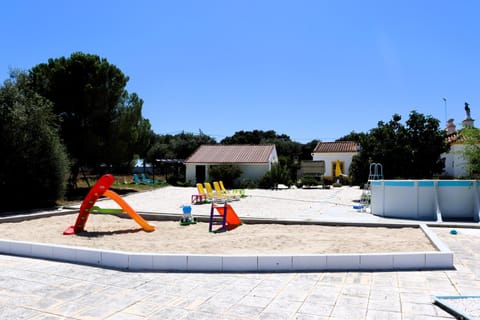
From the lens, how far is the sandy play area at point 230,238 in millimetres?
7262

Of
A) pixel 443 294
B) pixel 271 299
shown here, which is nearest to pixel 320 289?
pixel 271 299

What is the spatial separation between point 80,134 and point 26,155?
781cm

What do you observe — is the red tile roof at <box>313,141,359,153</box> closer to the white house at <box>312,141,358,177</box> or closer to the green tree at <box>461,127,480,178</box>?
the white house at <box>312,141,358,177</box>

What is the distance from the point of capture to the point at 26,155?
15.2m

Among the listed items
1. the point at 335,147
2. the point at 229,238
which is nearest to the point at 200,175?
the point at 335,147

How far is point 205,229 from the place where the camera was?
9992 mm

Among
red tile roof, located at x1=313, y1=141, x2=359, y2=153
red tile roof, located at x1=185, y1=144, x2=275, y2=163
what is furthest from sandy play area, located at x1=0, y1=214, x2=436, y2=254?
red tile roof, located at x1=313, y1=141, x2=359, y2=153

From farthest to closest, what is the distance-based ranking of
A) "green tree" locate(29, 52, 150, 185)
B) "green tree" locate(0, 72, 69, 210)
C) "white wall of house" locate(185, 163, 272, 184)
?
"white wall of house" locate(185, 163, 272, 184) → "green tree" locate(29, 52, 150, 185) → "green tree" locate(0, 72, 69, 210)

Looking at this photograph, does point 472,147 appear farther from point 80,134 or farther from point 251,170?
point 251,170

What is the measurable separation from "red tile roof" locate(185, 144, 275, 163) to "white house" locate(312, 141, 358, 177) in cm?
668

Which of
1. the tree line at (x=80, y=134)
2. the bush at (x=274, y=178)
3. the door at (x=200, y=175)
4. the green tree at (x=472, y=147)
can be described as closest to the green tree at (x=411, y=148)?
the tree line at (x=80, y=134)

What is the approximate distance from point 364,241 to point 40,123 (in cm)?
1363

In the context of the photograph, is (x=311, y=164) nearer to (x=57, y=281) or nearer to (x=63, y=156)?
(x=63, y=156)

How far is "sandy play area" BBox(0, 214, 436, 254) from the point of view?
7.26m
